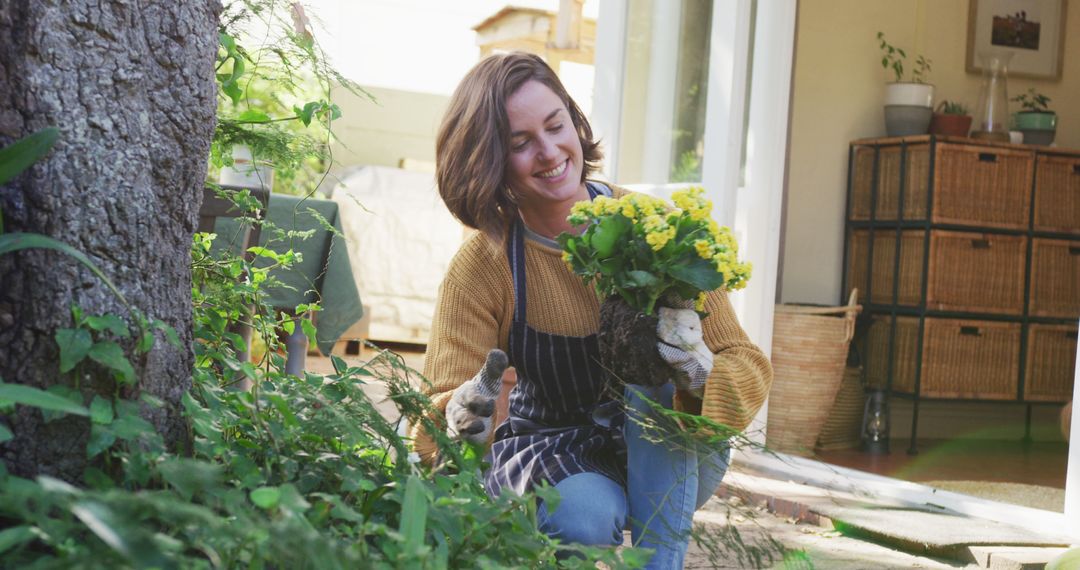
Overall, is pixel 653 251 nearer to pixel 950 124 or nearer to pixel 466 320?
pixel 466 320

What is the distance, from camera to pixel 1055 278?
466cm

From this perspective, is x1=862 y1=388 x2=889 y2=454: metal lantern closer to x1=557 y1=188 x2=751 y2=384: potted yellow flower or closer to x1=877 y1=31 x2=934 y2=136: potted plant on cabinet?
x1=877 y1=31 x2=934 y2=136: potted plant on cabinet

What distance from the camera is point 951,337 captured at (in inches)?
177

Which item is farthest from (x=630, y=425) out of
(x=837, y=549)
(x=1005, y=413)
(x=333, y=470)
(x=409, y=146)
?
(x=409, y=146)

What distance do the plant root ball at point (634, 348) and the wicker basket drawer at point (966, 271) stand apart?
3.24 metres

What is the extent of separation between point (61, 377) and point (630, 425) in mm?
958

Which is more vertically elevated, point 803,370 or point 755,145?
point 755,145

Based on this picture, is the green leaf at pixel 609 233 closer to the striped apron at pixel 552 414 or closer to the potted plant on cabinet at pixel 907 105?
the striped apron at pixel 552 414

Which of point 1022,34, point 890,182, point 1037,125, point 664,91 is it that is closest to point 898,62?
point 890,182

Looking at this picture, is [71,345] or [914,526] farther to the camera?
[914,526]

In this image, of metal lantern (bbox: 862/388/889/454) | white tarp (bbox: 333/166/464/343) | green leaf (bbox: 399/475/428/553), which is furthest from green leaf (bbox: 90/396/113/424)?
white tarp (bbox: 333/166/464/343)

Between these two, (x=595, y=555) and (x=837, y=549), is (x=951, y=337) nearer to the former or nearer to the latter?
(x=837, y=549)

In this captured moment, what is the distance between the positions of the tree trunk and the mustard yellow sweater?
83cm

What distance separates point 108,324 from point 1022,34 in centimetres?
510
